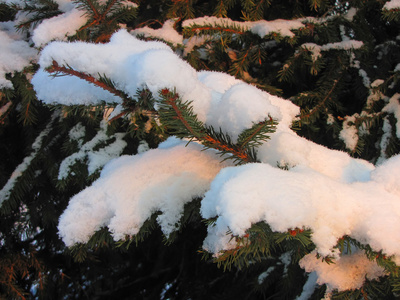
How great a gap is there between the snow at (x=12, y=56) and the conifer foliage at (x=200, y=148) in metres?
0.01

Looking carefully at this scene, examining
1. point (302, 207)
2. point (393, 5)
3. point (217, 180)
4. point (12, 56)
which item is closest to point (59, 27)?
point (12, 56)

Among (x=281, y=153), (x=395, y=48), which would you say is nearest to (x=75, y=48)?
(x=281, y=153)

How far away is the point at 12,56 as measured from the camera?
1.60 metres

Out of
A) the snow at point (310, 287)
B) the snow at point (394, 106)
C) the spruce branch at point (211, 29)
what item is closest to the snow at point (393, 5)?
the snow at point (394, 106)

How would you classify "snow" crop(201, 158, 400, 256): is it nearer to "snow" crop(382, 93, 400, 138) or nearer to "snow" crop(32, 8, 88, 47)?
"snow" crop(382, 93, 400, 138)

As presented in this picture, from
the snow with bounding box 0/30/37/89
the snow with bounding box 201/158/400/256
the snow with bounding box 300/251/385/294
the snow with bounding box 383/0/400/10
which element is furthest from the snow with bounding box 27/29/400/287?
the snow with bounding box 383/0/400/10

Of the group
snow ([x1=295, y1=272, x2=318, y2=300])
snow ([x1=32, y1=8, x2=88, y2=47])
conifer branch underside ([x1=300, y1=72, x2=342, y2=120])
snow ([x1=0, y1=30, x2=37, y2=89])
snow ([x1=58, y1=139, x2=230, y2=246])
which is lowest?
snow ([x1=295, y1=272, x2=318, y2=300])

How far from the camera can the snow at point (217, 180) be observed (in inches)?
27.2

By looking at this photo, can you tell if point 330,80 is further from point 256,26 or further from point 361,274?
point 361,274

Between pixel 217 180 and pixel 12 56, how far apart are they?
1.40 m

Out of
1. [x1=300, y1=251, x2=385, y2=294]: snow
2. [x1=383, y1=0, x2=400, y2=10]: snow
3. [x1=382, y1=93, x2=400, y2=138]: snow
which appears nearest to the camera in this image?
[x1=300, y1=251, x2=385, y2=294]: snow

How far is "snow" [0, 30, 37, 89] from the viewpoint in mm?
1521

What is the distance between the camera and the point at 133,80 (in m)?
0.83

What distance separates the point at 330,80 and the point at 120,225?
1.50 metres
